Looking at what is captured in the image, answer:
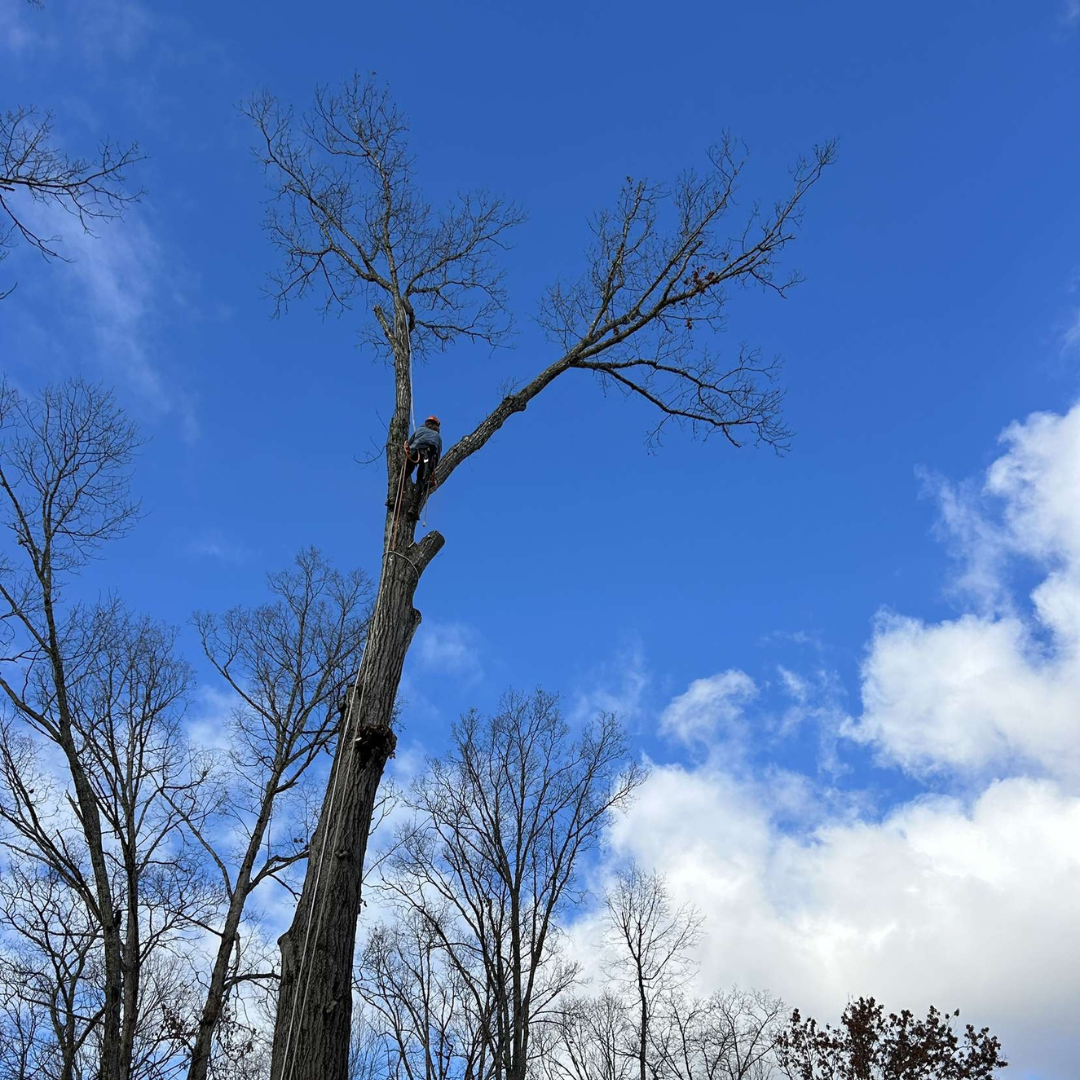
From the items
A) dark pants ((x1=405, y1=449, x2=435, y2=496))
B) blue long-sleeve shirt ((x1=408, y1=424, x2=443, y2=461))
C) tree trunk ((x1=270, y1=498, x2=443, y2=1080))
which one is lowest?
tree trunk ((x1=270, y1=498, x2=443, y2=1080))

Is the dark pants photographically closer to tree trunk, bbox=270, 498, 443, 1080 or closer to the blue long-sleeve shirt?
the blue long-sleeve shirt

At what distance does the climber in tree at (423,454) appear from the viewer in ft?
18.6

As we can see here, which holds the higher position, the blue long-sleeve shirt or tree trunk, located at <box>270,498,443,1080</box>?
the blue long-sleeve shirt

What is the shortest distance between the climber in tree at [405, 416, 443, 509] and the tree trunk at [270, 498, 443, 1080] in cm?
60

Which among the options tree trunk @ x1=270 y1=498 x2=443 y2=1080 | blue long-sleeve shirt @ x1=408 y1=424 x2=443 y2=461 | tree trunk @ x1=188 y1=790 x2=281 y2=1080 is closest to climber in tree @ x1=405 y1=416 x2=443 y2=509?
blue long-sleeve shirt @ x1=408 y1=424 x2=443 y2=461

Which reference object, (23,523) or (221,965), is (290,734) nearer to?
(221,965)

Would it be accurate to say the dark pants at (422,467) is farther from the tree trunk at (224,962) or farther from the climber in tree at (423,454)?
the tree trunk at (224,962)

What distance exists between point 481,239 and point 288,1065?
686 centimetres

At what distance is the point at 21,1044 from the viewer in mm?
17062

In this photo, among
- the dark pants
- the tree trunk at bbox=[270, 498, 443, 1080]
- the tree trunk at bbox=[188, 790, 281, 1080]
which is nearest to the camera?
the tree trunk at bbox=[270, 498, 443, 1080]

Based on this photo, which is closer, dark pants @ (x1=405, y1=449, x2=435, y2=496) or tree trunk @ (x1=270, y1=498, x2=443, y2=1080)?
tree trunk @ (x1=270, y1=498, x2=443, y2=1080)

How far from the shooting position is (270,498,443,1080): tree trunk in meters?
3.66

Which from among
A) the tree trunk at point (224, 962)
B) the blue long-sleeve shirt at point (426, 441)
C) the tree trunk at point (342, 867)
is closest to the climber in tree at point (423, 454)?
the blue long-sleeve shirt at point (426, 441)

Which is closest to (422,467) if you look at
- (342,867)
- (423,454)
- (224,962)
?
(423,454)
